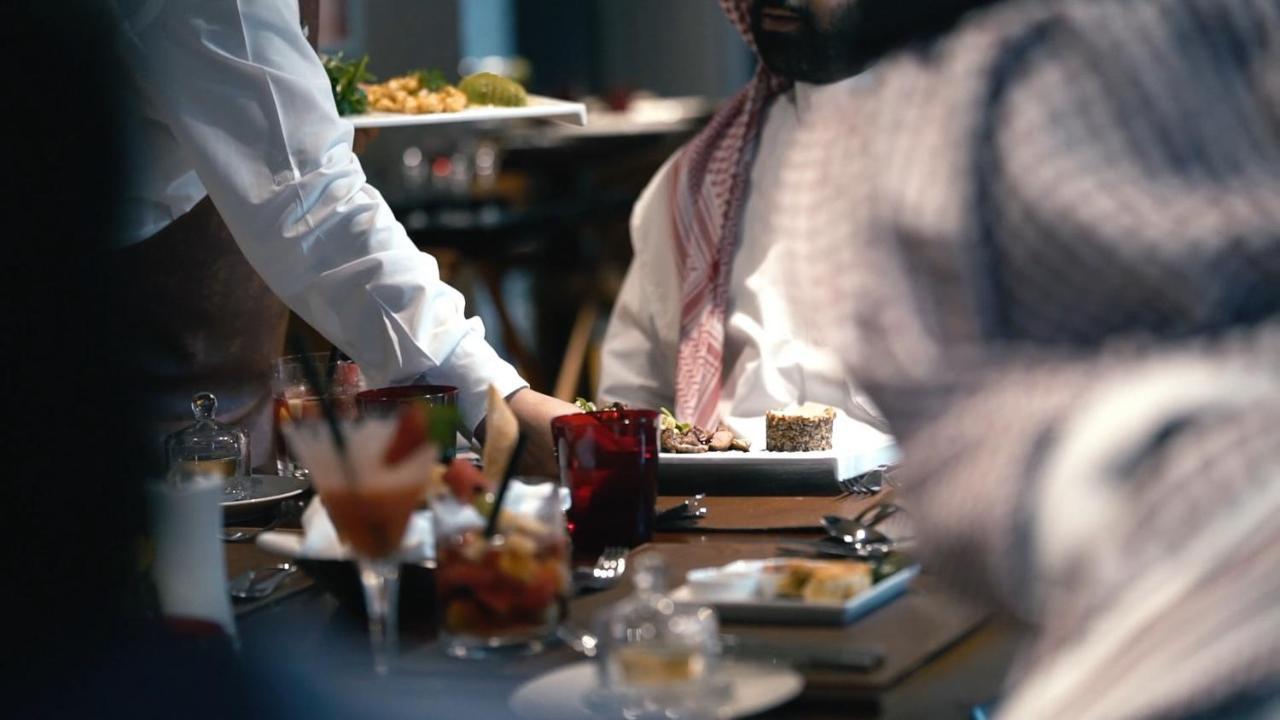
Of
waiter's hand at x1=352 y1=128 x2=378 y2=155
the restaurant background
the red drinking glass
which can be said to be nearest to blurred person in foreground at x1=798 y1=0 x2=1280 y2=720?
the red drinking glass

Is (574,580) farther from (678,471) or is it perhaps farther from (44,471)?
(44,471)

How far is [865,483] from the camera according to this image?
1771mm

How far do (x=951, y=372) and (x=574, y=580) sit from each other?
66 cm

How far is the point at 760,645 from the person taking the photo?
3.81ft

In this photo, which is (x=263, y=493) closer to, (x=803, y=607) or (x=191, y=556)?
(x=191, y=556)

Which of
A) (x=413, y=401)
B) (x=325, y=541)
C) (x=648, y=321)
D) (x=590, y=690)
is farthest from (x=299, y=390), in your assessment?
(x=648, y=321)

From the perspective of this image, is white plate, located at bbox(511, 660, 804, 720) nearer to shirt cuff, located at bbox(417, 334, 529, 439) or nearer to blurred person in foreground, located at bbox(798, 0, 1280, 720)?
blurred person in foreground, located at bbox(798, 0, 1280, 720)

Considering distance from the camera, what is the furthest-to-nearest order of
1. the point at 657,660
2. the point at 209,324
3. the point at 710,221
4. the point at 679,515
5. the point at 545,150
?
1. the point at 545,150
2. the point at 710,221
3. the point at 209,324
4. the point at 679,515
5. the point at 657,660

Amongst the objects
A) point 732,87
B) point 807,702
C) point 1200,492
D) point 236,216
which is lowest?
point 807,702

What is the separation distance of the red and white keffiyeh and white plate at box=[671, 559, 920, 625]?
1.40m

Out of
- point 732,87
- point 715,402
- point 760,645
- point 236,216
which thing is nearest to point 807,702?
point 760,645

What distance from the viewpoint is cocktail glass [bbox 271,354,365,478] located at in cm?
184

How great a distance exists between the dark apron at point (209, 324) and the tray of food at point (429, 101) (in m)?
0.30

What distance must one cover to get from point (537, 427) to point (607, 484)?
1.25 ft
